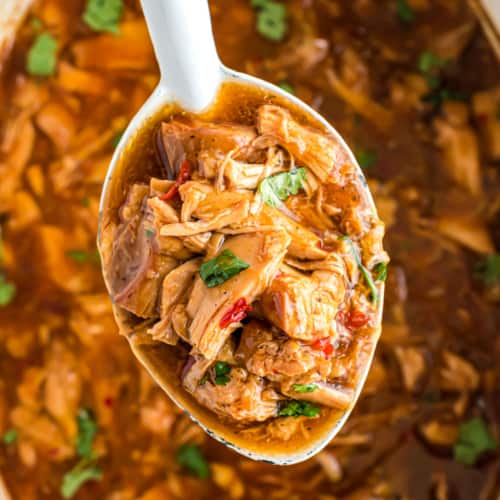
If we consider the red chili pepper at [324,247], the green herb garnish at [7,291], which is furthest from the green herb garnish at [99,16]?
the red chili pepper at [324,247]

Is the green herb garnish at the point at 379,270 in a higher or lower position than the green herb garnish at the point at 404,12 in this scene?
lower

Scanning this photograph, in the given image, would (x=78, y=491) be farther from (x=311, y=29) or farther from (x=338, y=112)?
(x=311, y=29)

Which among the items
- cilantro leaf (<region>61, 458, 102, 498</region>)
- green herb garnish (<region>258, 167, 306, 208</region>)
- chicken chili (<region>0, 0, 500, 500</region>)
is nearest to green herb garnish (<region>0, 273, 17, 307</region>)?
chicken chili (<region>0, 0, 500, 500</region>)

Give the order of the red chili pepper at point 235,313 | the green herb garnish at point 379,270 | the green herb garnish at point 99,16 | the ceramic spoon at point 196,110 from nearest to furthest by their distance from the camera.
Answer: the red chili pepper at point 235,313, the ceramic spoon at point 196,110, the green herb garnish at point 379,270, the green herb garnish at point 99,16

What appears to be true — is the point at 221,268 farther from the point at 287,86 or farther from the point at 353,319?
the point at 287,86

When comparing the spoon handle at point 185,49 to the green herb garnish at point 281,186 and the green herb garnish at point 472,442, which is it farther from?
the green herb garnish at point 472,442

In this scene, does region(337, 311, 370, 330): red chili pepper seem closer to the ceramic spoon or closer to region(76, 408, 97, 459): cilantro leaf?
the ceramic spoon

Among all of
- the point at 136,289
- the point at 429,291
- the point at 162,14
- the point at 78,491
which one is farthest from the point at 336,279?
the point at 78,491

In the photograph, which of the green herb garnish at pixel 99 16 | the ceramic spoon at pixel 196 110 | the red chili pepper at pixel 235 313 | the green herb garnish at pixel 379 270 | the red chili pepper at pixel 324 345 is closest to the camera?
the red chili pepper at pixel 235 313
